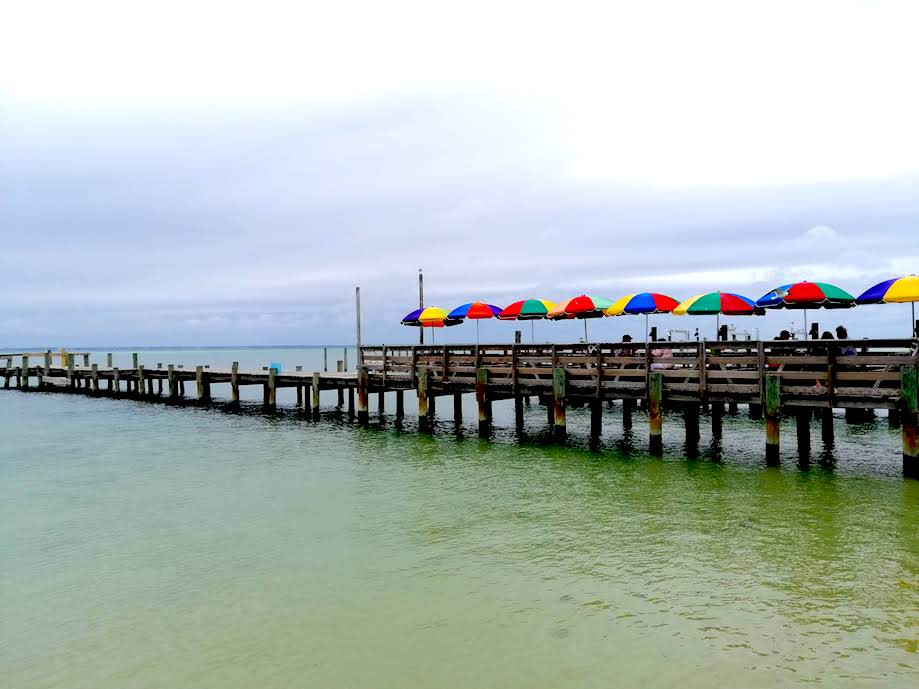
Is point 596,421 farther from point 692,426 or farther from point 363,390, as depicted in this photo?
point 363,390

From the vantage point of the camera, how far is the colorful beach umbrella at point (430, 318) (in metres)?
29.0

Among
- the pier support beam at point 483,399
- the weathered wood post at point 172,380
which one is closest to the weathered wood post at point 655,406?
the pier support beam at point 483,399

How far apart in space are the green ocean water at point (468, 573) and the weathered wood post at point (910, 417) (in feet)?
1.46

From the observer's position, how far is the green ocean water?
7.62 meters

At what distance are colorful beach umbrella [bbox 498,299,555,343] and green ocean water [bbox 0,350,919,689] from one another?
7.68 meters

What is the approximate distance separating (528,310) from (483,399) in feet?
16.4

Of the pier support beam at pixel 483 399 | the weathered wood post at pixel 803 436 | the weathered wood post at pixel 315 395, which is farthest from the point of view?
the weathered wood post at pixel 315 395

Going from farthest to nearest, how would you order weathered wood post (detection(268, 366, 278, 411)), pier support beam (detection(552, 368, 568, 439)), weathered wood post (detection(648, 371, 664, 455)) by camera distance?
1. weathered wood post (detection(268, 366, 278, 411))
2. pier support beam (detection(552, 368, 568, 439))
3. weathered wood post (detection(648, 371, 664, 455))

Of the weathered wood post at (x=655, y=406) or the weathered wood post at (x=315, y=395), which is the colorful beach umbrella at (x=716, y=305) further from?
the weathered wood post at (x=315, y=395)

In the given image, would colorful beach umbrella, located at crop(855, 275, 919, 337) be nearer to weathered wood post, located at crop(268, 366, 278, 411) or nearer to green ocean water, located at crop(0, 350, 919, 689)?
green ocean water, located at crop(0, 350, 919, 689)

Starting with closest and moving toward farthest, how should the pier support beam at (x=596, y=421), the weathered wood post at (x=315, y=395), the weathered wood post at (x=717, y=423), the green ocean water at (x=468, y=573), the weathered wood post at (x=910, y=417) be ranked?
the green ocean water at (x=468, y=573) < the weathered wood post at (x=910, y=417) < the weathered wood post at (x=717, y=423) < the pier support beam at (x=596, y=421) < the weathered wood post at (x=315, y=395)

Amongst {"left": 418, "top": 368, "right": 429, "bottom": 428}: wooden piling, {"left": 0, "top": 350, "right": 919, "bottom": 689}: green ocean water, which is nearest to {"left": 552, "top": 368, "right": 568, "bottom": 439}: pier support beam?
{"left": 0, "top": 350, "right": 919, "bottom": 689}: green ocean water

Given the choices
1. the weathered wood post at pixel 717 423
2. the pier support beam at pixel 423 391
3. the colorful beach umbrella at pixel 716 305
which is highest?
the colorful beach umbrella at pixel 716 305

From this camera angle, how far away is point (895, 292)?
58.7 ft
